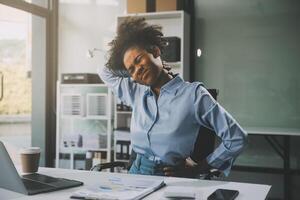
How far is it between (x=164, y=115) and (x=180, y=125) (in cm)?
13

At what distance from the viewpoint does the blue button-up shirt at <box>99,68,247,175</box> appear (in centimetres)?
268

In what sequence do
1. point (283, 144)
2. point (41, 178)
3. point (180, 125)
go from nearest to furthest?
point (41, 178)
point (180, 125)
point (283, 144)

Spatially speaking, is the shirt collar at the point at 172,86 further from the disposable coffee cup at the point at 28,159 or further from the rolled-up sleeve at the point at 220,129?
the disposable coffee cup at the point at 28,159

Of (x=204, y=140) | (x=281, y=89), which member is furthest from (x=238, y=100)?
(x=204, y=140)

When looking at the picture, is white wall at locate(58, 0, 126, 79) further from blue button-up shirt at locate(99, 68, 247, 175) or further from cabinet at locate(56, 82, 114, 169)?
blue button-up shirt at locate(99, 68, 247, 175)

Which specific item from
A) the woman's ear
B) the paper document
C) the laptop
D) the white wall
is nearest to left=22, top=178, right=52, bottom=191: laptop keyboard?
the laptop

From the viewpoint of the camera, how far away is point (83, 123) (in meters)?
4.94

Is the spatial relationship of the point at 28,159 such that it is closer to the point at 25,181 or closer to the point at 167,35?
the point at 25,181

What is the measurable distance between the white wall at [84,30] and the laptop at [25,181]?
285 cm

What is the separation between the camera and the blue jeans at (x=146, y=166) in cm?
271

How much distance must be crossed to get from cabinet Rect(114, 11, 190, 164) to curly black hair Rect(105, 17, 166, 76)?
69 centimetres

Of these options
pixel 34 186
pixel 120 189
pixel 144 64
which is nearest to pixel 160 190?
pixel 120 189

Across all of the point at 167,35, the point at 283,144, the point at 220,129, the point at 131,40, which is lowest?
the point at 283,144

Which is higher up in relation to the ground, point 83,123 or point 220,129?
point 220,129
